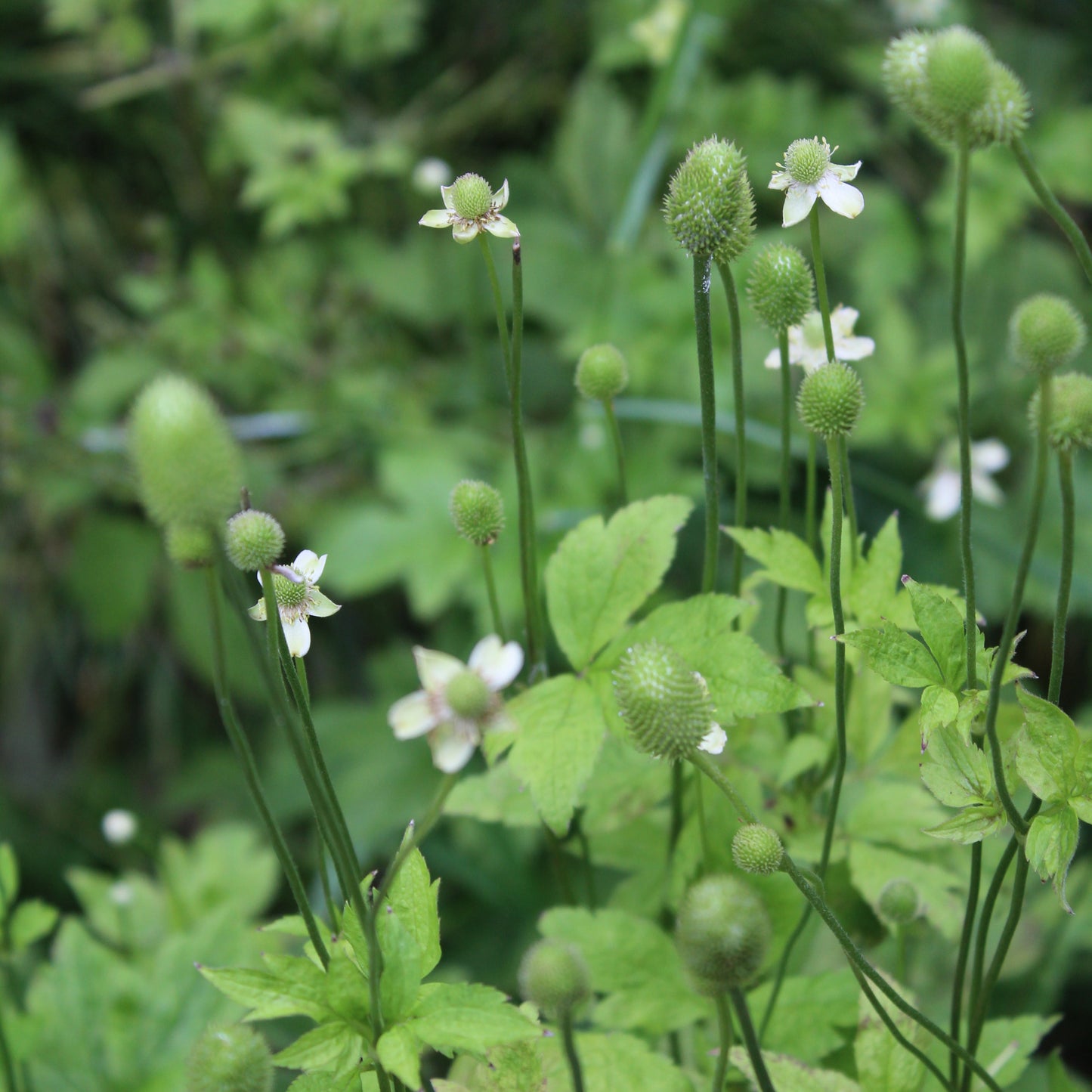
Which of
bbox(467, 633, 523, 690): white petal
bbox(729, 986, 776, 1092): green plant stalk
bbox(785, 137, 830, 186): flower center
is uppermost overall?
Result: bbox(785, 137, 830, 186): flower center

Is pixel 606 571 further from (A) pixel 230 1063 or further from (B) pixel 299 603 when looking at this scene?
(A) pixel 230 1063

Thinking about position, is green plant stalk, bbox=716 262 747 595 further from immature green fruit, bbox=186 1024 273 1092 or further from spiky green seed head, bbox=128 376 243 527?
immature green fruit, bbox=186 1024 273 1092

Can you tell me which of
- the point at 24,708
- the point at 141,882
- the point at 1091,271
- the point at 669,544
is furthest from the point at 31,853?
the point at 1091,271

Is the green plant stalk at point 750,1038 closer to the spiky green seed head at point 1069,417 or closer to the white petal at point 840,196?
the spiky green seed head at point 1069,417

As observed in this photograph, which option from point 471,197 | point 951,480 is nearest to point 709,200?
point 471,197

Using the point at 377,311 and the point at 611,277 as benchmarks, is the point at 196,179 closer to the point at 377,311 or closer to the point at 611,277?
the point at 377,311

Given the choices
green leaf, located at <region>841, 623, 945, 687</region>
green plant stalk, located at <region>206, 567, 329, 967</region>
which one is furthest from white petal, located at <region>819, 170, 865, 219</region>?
green plant stalk, located at <region>206, 567, 329, 967</region>

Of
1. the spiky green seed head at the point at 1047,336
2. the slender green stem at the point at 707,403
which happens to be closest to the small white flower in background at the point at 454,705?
the slender green stem at the point at 707,403
